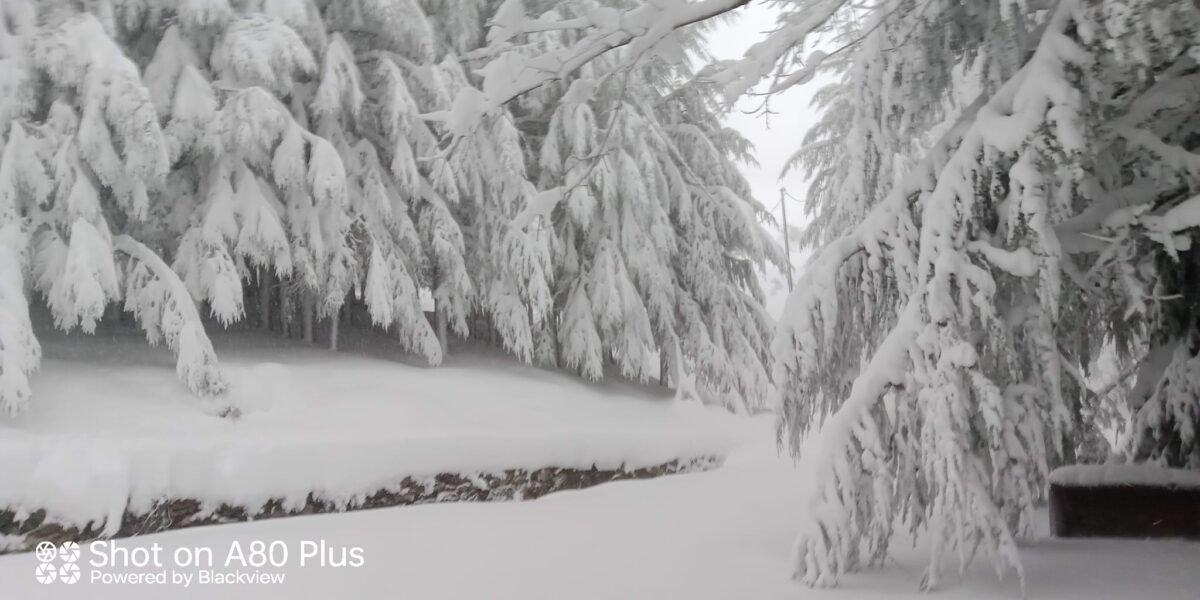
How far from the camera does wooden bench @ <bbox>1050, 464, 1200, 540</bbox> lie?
542 cm

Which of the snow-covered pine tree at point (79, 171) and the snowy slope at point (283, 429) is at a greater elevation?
the snow-covered pine tree at point (79, 171)

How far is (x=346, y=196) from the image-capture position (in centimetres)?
982

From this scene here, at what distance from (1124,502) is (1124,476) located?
0.69 feet

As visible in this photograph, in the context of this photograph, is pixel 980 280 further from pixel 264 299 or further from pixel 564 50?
pixel 264 299

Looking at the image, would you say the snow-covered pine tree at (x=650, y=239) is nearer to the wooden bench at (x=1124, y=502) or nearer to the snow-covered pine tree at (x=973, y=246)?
the snow-covered pine tree at (x=973, y=246)

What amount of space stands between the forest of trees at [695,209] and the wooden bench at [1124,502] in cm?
23

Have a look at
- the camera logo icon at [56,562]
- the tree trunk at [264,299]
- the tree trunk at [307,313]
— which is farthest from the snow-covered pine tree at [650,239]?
the camera logo icon at [56,562]

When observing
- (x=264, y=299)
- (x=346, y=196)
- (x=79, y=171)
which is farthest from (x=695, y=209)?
(x=79, y=171)

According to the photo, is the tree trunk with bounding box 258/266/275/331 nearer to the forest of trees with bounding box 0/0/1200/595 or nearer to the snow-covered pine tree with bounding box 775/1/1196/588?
the forest of trees with bounding box 0/0/1200/595

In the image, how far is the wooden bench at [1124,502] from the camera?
17.8ft

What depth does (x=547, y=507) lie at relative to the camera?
28.9ft

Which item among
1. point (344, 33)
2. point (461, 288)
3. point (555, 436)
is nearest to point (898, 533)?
point (555, 436)

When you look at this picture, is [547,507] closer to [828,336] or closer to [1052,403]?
[828,336]

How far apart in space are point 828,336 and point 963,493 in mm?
1103
